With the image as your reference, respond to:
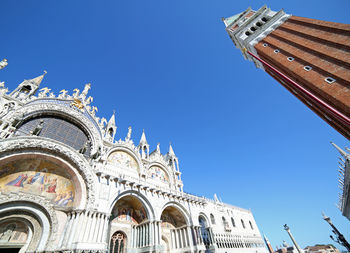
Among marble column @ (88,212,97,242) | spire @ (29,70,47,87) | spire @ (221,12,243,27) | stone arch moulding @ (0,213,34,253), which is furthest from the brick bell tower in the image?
spire @ (29,70,47,87)

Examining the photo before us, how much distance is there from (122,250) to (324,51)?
24.0 metres

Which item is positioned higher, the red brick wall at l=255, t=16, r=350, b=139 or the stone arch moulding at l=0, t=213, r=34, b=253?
the red brick wall at l=255, t=16, r=350, b=139

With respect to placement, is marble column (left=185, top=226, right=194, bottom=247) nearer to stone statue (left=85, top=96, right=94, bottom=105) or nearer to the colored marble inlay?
the colored marble inlay

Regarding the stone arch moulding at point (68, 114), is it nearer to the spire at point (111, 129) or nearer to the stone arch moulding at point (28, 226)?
the spire at point (111, 129)

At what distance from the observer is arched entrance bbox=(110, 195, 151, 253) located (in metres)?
13.6

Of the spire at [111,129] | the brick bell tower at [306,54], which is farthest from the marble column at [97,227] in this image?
the brick bell tower at [306,54]

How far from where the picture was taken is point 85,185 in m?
12.2

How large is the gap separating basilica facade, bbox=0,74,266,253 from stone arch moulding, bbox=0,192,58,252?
0.15ft

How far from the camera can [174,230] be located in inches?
704

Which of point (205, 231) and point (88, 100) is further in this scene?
point (205, 231)

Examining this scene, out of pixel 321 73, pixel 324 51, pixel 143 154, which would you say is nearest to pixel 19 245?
pixel 143 154

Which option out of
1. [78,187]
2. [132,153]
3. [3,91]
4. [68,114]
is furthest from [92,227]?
[3,91]

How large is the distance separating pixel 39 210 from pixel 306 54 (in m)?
24.8

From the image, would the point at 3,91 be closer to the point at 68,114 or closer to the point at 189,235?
the point at 68,114
